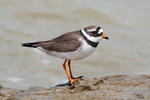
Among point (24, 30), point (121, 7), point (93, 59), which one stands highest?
point (121, 7)

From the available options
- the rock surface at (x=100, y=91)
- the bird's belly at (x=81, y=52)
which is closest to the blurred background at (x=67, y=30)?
the bird's belly at (x=81, y=52)

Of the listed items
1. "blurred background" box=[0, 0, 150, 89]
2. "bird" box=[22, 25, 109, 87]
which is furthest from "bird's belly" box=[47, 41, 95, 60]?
"blurred background" box=[0, 0, 150, 89]

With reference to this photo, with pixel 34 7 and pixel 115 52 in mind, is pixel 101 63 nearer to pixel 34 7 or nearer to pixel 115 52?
pixel 115 52

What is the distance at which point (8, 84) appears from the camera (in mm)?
11789

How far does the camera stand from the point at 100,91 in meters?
6.19

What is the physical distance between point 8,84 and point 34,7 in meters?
6.49

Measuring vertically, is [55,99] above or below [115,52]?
below

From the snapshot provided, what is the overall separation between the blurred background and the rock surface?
194 inches

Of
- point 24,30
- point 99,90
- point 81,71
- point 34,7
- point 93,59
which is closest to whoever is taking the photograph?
point 99,90

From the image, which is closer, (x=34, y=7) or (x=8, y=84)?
(x=8, y=84)

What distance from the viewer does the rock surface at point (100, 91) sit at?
5898 millimetres

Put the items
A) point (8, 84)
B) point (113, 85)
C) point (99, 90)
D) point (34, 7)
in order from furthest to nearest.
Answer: point (34, 7) → point (8, 84) → point (113, 85) → point (99, 90)

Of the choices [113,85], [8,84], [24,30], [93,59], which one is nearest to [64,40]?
[113,85]

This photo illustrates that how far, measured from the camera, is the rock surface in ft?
19.4
